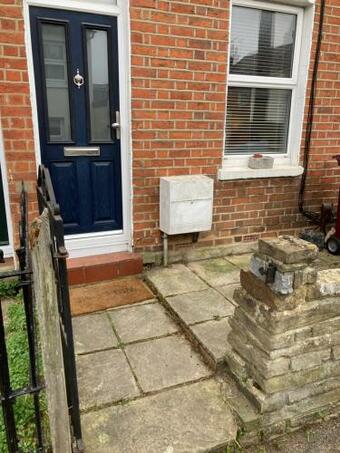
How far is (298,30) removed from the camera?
12.8 feet

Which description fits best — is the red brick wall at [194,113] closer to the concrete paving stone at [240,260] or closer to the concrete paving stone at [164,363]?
the concrete paving stone at [240,260]

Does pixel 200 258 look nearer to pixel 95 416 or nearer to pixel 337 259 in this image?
pixel 337 259

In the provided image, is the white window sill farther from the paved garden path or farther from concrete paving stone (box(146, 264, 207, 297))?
the paved garden path

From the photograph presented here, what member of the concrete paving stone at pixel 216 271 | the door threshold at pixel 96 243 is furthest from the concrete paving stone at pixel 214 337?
the door threshold at pixel 96 243

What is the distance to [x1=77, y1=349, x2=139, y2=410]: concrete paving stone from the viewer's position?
2.06 m

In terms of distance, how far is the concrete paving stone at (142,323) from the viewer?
266cm

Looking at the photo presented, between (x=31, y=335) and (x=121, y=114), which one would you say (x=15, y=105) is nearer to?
(x=121, y=114)

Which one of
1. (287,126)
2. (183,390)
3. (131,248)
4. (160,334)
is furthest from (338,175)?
(183,390)

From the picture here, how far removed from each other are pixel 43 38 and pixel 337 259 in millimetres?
3564

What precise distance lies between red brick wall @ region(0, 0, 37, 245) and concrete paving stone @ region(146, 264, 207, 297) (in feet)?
4.24

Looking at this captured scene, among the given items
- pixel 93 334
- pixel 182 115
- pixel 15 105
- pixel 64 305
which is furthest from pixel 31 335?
pixel 182 115

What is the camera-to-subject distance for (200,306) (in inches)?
117

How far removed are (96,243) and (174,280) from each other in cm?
86

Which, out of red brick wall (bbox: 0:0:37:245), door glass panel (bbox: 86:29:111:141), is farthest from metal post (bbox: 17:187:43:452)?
door glass panel (bbox: 86:29:111:141)
